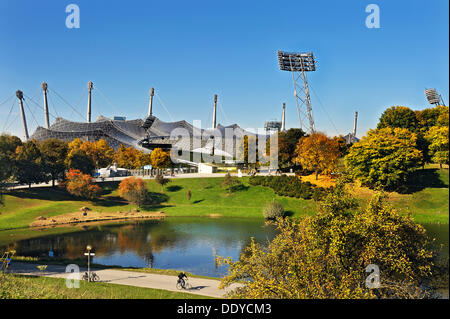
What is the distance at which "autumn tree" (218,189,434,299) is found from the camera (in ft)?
34.1

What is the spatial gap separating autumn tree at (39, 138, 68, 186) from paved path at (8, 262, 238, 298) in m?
34.3

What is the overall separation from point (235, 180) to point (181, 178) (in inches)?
453

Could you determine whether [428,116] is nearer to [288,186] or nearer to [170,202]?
[288,186]

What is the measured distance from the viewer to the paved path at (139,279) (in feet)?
63.3

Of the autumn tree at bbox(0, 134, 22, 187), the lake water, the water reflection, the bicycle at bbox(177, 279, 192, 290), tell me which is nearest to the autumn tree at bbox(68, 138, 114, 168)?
the autumn tree at bbox(0, 134, 22, 187)

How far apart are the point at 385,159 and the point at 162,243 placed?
31.6 metres

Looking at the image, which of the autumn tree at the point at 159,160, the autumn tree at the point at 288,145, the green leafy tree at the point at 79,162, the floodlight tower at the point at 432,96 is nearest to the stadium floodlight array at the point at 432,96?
the floodlight tower at the point at 432,96

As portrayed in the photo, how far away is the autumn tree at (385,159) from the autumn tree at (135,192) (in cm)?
2933

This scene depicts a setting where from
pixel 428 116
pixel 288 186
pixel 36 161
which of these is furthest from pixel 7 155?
pixel 428 116

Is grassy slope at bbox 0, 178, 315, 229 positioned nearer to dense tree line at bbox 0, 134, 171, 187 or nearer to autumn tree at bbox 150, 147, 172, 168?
dense tree line at bbox 0, 134, 171, 187

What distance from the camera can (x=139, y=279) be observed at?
2139 centimetres

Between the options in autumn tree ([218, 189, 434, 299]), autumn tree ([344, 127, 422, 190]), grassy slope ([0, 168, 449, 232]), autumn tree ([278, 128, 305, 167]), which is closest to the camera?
autumn tree ([218, 189, 434, 299])
